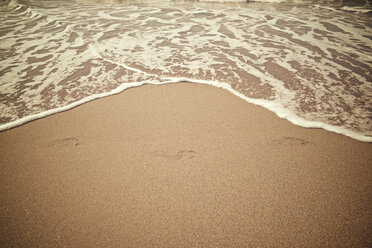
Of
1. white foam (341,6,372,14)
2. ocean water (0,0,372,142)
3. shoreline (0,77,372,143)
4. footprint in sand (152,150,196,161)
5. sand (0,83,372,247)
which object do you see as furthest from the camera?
white foam (341,6,372,14)

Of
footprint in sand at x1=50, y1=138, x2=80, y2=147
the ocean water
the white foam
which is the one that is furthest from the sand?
the white foam

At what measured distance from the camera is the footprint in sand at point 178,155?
167 cm

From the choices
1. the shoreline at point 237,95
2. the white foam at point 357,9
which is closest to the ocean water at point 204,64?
the shoreline at point 237,95

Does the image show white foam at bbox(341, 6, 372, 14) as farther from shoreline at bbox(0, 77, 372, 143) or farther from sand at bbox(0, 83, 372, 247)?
sand at bbox(0, 83, 372, 247)

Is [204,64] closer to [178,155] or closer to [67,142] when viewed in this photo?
[178,155]

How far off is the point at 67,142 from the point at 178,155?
1.12 metres

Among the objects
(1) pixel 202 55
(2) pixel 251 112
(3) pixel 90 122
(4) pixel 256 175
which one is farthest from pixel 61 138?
(1) pixel 202 55

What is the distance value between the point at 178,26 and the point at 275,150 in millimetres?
5065

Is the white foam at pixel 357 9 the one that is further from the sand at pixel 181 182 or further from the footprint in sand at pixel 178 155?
the footprint in sand at pixel 178 155

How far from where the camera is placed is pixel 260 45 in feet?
13.2

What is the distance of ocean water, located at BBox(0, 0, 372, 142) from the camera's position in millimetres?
2279

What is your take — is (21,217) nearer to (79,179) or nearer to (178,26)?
(79,179)

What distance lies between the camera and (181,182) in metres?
1.49

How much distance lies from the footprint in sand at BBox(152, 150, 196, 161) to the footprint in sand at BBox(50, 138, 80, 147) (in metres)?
0.80
